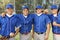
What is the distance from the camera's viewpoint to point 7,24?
429 cm

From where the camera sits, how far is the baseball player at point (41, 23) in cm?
434

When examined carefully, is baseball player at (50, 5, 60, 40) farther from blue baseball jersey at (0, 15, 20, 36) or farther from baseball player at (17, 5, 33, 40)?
blue baseball jersey at (0, 15, 20, 36)

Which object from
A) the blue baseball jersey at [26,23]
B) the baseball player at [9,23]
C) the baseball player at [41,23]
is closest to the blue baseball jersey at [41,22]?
the baseball player at [41,23]

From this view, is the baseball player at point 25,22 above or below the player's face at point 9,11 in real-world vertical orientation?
below

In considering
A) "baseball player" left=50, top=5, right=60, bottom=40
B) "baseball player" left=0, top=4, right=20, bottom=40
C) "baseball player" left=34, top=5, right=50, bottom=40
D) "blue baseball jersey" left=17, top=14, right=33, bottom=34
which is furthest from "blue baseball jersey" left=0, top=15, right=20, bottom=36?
"baseball player" left=50, top=5, right=60, bottom=40

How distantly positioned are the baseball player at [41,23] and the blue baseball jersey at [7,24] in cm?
38

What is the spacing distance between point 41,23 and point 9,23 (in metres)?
0.58

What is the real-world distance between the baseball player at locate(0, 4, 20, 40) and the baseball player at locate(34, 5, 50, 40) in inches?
14.3

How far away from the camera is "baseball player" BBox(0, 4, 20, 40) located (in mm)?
4254

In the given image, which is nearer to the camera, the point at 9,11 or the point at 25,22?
the point at 9,11

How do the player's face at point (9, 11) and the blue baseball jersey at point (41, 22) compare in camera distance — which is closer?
the player's face at point (9, 11)

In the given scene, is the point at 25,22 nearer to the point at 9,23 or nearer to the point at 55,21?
the point at 9,23

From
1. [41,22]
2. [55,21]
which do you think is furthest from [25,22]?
[55,21]

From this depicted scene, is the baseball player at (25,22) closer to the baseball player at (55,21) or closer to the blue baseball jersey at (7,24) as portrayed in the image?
the blue baseball jersey at (7,24)
